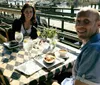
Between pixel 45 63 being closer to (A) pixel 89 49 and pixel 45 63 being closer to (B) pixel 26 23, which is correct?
(A) pixel 89 49

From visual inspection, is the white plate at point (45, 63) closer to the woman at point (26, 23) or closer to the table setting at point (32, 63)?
the table setting at point (32, 63)

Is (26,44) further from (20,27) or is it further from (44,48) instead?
(20,27)

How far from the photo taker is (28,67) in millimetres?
1797

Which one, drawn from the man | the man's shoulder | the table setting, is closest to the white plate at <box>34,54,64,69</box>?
the table setting

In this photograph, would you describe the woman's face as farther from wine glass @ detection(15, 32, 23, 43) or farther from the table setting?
the table setting

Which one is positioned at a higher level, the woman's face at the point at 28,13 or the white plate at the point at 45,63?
the woman's face at the point at 28,13

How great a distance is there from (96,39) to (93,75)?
273 millimetres

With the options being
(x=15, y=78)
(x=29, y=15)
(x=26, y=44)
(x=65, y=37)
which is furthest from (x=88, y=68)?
(x=65, y=37)

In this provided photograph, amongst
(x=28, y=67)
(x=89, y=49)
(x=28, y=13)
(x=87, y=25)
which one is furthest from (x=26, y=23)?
(x=89, y=49)

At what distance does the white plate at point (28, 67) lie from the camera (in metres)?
1.71

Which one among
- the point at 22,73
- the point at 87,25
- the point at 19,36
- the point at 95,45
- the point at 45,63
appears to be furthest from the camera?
the point at 19,36

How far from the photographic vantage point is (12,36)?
3.31 meters

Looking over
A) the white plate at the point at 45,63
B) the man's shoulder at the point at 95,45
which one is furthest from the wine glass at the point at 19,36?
the man's shoulder at the point at 95,45

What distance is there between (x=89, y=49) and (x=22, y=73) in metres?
0.82
